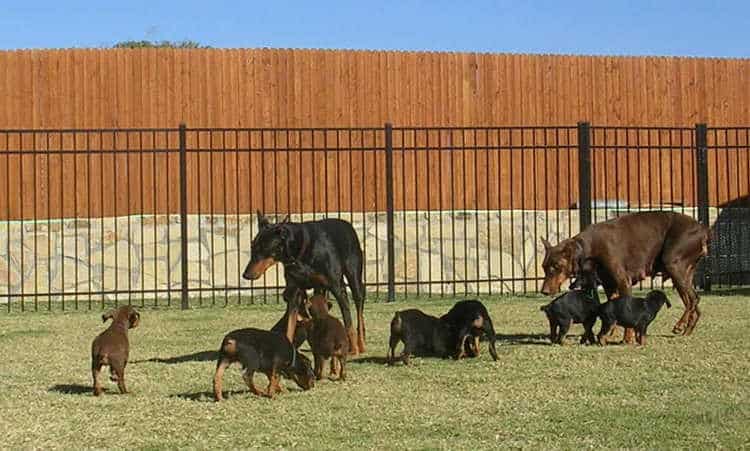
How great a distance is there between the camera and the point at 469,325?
33.2 ft

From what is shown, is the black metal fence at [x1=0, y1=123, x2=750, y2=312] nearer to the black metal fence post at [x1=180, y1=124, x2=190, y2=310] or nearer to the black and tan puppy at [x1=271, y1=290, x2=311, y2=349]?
the black metal fence post at [x1=180, y1=124, x2=190, y2=310]

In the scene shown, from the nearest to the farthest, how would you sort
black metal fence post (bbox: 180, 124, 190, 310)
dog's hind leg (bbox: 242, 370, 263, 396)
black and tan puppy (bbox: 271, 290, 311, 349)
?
dog's hind leg (bbox: 242, 370, 263, 396) < black and tan puppy (bbox: 271, 290, 311, 349) < black metal fence post (bbox: 180, 124, 190, 310)

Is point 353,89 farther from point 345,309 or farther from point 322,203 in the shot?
point 345,309

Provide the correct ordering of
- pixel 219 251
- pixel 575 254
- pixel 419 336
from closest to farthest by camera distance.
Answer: pixel 419 336, pixel 575 254, pixel 219 251

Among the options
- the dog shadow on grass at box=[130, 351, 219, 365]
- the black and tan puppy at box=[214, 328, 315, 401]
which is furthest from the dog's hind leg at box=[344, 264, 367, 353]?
the black and tan puppy at box=[214, 328, 315, 401]

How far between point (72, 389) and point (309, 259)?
2.29 metres

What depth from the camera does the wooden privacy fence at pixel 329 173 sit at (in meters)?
19.1

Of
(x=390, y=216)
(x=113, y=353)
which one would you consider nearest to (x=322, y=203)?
(x=390, y=216)

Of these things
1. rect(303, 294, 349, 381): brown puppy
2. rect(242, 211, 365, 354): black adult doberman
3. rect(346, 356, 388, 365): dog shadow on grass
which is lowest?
rect(346, 356, 388, 365): dog shadow on grass

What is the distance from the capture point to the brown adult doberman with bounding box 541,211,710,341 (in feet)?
37.0

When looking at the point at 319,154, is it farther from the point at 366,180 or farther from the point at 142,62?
the point at 142,62

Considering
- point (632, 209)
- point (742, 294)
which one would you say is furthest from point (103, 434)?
point (632, 209)

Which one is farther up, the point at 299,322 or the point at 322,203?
the point at 322,203

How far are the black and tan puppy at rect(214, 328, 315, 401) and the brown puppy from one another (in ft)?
1.12
